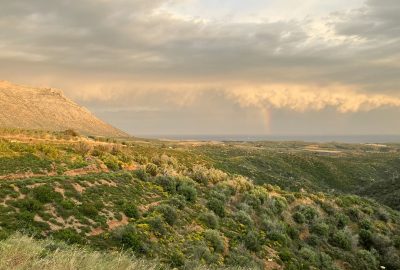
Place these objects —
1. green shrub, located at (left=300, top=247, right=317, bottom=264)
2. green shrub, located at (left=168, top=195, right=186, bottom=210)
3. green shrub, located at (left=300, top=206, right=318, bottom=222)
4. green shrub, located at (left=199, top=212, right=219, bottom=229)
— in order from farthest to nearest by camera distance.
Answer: green shrub, located at (left=300, top=206, right=318, bottom=222) < green shrub, located at (left=168, top=195, right=186, bottom=210) < green shrub, located at (left=300, top=247, right=317, bottom=264) < green shrub, located at (left=199, top=212, right=219, bottom=229)

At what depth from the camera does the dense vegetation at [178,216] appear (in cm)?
1814

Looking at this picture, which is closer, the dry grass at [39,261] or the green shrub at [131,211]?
the dry grass at [39,261]

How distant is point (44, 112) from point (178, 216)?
148 meters

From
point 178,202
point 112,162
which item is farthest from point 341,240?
point 112,162

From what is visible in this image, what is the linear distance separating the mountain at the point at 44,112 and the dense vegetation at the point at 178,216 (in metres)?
105

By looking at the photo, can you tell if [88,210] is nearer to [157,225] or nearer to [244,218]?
[157,225]

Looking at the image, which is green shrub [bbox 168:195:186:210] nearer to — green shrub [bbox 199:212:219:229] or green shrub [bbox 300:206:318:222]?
green shrub [bbox 199:212:219:229]

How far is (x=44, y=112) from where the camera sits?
156 meters

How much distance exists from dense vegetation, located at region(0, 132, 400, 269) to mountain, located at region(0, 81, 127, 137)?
105 m

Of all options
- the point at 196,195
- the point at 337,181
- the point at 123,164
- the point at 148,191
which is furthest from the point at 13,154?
the point at 337,181

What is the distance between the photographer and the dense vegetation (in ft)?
59.5

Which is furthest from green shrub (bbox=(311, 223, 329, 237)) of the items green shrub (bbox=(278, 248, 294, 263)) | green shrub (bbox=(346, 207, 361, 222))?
green shrub (bbox=(346, 207, 361, 222))

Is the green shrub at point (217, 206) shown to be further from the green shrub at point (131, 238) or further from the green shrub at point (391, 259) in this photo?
the green shrub at point (391, 259)

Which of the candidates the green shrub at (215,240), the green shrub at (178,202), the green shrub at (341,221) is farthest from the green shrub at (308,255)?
the green shrub at (341,221)
